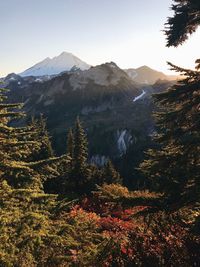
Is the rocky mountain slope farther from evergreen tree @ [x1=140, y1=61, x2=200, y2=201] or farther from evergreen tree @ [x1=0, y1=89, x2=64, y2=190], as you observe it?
evergreen tree @ [x1=140, y1=61, x2=200, y2=201]

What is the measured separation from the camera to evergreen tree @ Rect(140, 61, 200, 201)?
38.3ft

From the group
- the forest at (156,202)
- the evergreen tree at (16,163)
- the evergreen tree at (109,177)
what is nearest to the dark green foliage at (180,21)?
the forest at (156,202)

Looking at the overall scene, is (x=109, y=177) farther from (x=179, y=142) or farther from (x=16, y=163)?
(x=179, y=142)

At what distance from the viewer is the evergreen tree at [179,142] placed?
11680mm

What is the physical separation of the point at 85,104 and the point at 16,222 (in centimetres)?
18357

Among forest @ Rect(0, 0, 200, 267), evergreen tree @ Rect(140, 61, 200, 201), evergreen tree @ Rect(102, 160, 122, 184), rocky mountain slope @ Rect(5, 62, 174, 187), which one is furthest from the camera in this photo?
rocky mountain slope @ Rect(5, 62, 174, 187)

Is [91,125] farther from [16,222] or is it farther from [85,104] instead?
[16,222]

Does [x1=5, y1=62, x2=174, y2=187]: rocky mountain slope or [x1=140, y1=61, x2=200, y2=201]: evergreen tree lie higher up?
[x1=140, y1=61, x2=200, y2=201]: evergreen tree

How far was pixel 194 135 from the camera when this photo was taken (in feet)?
37.9

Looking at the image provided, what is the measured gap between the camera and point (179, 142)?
11.7m

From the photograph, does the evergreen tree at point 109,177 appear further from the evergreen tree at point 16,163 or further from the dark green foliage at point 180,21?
the dark green foliage at point 180,21

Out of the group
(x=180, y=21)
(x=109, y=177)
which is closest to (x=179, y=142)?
(x=180, y=21)

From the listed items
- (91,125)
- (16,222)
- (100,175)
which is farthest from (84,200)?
(91,125)

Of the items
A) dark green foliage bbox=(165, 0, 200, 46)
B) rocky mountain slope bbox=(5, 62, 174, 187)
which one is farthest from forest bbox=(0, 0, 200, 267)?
rocky mountain slope bbox=(5, 62, 174, 187)
